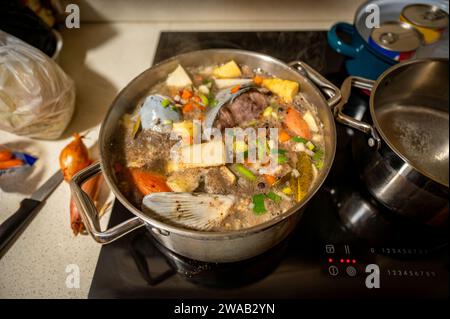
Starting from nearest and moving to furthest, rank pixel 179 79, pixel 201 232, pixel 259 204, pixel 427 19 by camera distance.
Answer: pixel 201 232, pixel 259 204, pixel 179 79, pixel 427 19

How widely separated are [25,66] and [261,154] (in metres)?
0.70

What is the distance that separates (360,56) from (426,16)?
269mm

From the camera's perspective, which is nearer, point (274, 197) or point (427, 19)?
point (274, 197)

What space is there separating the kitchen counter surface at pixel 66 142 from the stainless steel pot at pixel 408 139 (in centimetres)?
53

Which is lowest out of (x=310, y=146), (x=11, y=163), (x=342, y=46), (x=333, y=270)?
(x=333, y=270)

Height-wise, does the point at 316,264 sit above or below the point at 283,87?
below

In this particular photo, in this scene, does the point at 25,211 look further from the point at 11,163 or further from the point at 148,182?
the point at 148,182

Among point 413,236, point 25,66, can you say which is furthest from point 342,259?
point 25,66

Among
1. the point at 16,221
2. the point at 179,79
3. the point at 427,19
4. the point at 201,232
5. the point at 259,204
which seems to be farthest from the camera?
the point at 427,19

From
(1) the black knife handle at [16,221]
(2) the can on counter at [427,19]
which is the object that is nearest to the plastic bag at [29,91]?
(1) the black knife handle at [16,221]

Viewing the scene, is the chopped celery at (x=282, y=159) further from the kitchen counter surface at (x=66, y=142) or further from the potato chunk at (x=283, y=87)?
the kitchen counter surface at (x=66, y=142)

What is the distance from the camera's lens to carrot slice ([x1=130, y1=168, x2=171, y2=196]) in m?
0.76

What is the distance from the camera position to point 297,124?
879mm

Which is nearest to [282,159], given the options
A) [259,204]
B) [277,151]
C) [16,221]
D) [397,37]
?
[277,151]
